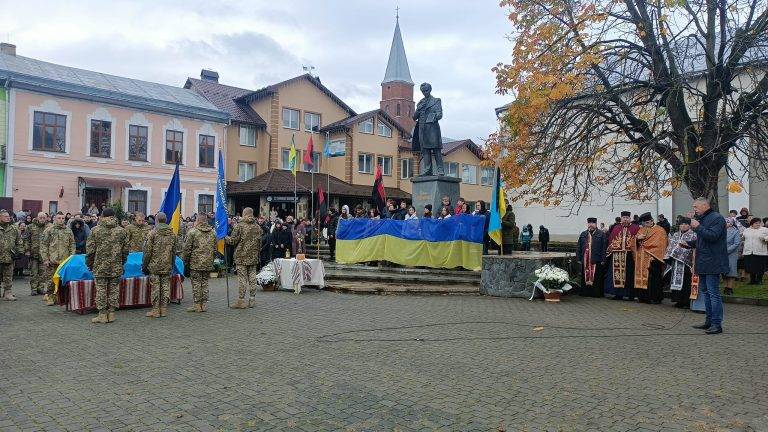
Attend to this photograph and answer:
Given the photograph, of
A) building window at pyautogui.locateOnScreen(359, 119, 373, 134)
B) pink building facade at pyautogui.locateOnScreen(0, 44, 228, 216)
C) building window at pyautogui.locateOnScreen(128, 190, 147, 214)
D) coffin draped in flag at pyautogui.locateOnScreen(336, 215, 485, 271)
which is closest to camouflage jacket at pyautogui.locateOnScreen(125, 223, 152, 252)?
coffin draped in flag at pyautogui.locateOnScreen(336, 215, 485, 271)

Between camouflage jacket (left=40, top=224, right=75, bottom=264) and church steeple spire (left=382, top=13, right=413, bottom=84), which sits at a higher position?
church steeple spire (left=382, top=13, right=413, bottom=84)

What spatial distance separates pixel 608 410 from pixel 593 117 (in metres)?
10.2

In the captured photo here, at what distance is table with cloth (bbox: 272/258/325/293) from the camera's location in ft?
45.5

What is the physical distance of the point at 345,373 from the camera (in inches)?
246

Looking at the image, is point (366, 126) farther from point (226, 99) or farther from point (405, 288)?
point (405, 288)

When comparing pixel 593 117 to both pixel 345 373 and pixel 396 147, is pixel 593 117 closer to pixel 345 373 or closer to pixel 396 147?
pixel 345 373

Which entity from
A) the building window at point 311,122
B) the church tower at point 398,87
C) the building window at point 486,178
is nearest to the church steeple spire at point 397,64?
the church tower at point 398,87

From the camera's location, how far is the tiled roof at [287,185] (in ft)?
121

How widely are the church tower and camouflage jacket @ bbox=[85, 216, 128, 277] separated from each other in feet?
215

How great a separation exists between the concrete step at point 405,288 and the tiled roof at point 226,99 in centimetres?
2690

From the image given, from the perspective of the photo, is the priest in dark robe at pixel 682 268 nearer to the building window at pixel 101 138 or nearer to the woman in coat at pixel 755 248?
the woman in coat at pixel 755 248

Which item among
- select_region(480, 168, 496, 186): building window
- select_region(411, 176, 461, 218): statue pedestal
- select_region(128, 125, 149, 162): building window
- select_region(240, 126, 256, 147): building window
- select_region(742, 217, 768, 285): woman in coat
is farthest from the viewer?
select_region(480, 168, 496, 186): building window

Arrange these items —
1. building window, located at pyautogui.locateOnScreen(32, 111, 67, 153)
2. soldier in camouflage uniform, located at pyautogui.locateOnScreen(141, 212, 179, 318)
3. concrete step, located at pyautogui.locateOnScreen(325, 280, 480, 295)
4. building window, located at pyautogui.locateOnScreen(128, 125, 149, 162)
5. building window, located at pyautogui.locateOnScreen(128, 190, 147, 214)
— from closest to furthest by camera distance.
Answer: soldier in camouflage uniform, located at pyautogui.locateOnScreen(141, 212, 179, 318)
concrete step, located at pyautogui.locateOnScreen(325, 280, 480, 295)
building window, located at pyautogui.locateOnScreen(32, 111, 67, 153)
building window, located at pyautogui.locateOnScreen(128, 190, 147, 214)
building window, located at pyautogui.locateOnScreen(128, 125, 149, 162)

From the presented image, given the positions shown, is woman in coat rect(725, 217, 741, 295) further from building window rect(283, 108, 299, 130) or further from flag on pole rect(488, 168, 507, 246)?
building window rect(283, 108, 299, 130)
